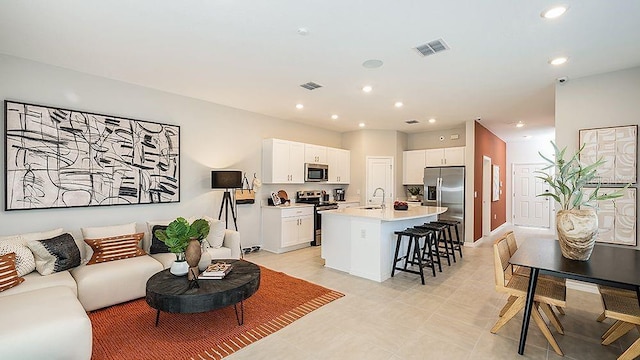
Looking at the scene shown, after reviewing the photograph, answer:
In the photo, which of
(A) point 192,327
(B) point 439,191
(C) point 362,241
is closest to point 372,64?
(C) point 362,241

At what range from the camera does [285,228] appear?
556cm

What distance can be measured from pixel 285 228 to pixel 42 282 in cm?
345

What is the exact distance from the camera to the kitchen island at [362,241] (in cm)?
406

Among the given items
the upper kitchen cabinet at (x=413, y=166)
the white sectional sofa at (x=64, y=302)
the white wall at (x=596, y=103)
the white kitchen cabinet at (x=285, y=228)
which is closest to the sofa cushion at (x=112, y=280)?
the white sectional sofa at (x=64, y=302)

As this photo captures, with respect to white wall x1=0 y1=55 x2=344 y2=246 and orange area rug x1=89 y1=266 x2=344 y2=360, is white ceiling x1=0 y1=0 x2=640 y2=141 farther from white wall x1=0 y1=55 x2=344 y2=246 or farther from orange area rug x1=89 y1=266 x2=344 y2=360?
orange area rug x1=89 y1=266 x2=344 y2=360

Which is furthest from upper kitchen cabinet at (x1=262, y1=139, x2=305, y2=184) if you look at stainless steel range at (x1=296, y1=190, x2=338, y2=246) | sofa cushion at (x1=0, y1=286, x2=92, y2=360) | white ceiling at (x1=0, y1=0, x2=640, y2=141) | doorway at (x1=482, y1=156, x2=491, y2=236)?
doorway at (x1=482, y1=156, x2=491, y2=236)

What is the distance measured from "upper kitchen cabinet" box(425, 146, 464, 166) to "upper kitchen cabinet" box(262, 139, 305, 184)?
10.8 ft

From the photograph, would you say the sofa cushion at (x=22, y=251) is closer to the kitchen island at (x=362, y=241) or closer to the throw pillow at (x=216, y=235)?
the throw pillow at (x=216, y=235)

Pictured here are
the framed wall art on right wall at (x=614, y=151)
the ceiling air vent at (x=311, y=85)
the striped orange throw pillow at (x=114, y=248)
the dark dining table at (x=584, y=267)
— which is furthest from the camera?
the ceiling air vent at (x=311, y=85)

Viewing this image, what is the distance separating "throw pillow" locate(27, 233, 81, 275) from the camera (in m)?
2.90

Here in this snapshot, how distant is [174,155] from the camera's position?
4.45 meters

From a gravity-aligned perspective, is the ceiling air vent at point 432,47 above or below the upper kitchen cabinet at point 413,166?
above

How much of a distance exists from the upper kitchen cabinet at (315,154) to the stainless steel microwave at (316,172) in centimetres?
11

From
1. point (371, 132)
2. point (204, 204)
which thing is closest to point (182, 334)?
point (204, 204)
